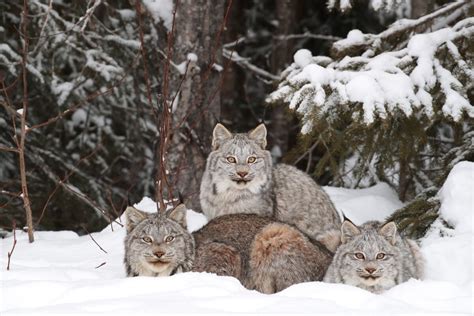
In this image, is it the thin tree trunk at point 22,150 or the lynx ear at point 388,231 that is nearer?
the lynx ear at point 388,231

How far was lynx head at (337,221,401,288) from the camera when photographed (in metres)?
6.23

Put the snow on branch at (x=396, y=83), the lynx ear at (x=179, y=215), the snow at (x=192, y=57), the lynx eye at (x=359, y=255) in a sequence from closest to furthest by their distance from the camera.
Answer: the lynx eye at (x=359, y=255), the lynx ear at (x=179, y=215), the snow on branch at (x=396, y=83), the snow at (x=192, y=57)

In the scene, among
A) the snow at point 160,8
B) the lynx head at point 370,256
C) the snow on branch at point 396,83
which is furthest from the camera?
the snow at point 160,8

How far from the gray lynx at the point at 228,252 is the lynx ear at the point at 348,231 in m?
0.32

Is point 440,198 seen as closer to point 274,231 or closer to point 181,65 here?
point 274,231

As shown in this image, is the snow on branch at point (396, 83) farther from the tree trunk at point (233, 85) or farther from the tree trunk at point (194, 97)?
the tree trunk at point (233, 85)

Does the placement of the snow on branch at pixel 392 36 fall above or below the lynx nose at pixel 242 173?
above

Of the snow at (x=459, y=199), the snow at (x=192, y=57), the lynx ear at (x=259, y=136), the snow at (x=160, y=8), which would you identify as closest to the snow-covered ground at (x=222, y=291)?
the snow at (x=459, y=199)

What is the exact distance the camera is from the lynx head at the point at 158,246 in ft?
21.3

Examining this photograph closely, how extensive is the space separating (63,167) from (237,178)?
4.70 metres

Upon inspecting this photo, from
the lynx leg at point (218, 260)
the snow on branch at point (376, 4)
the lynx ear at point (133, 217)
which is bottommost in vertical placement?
the lynx leg at point (218, 260)

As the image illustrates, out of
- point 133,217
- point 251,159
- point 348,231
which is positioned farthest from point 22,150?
point 348,231

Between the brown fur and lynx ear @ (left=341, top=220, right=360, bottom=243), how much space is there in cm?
32

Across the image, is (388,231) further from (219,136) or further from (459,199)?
(219,136)
